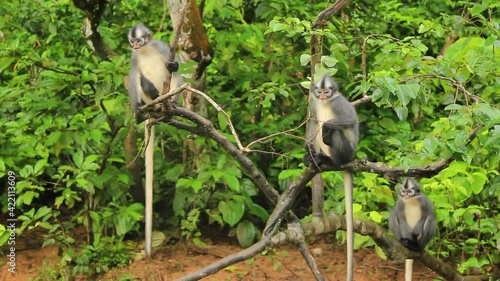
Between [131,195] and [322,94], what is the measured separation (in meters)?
2.77

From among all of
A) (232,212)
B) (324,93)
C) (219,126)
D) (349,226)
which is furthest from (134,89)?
(349,226)

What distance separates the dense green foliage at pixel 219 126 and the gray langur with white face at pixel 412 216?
137mm

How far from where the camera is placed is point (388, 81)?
12.4 feet

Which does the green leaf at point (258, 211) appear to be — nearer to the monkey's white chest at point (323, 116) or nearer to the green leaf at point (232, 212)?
the green leaf at point (232, 212)

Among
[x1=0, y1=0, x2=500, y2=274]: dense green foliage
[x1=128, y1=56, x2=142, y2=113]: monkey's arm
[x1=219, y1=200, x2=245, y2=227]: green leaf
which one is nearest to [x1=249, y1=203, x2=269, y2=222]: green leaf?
[x1=0, y1=0, x2=500, y2=274]: dense green foliage

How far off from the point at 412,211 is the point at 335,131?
1433 millimetres

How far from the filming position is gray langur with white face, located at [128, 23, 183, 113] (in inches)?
251

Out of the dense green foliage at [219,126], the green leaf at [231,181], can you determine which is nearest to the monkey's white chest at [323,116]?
the dense green foliage at [219,126]

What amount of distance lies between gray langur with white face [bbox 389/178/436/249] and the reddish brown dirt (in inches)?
17.0

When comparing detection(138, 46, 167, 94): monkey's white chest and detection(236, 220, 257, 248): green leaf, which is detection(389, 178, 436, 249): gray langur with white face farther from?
detection(138, 46, 167, 94): monkey's white chest

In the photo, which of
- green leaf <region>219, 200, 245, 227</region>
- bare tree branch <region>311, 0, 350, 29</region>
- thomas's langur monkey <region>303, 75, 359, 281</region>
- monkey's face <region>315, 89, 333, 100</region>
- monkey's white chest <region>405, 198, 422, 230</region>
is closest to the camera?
bare tree branch <region>311, 0, 350, 29</region>

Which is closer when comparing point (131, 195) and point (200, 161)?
point (200, 161)

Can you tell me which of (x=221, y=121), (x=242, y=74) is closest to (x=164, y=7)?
(x=242, y=74)

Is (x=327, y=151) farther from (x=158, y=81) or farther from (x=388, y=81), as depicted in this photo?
(x=388, y=81)
